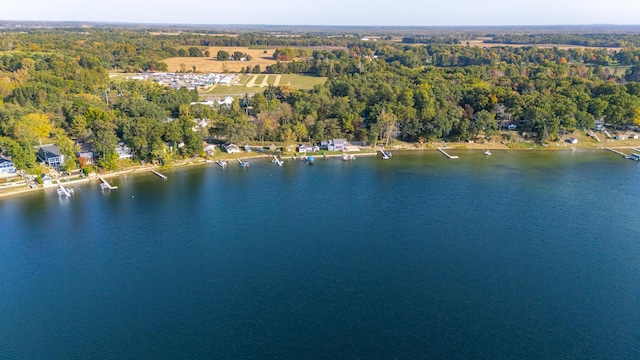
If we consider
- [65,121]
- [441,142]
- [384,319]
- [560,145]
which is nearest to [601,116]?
[560,145]

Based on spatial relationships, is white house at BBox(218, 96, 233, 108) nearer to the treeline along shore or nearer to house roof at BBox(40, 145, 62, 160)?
the treeline along shore

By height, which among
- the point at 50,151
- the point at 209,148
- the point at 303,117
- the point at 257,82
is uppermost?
the point at 257,82

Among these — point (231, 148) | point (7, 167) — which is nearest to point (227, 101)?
point (231, 148)

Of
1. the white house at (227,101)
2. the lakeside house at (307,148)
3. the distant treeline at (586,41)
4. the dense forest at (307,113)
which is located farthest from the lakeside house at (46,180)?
the distant treeline at (586,41)

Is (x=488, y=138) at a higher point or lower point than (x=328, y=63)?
lower

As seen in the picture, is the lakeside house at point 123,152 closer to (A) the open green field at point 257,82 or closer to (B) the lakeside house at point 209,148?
(B) the lakeside house at point 209,148

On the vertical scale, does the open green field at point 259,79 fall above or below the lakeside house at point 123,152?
above

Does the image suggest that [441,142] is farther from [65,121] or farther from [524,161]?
[65,121]

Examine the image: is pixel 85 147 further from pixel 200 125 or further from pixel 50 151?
pixel 200 125
